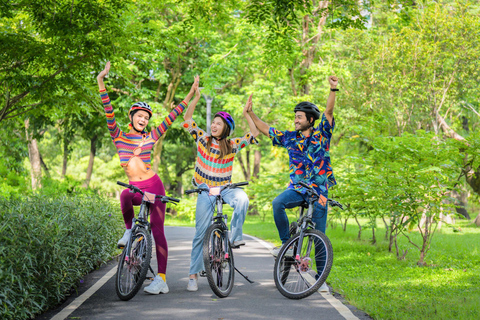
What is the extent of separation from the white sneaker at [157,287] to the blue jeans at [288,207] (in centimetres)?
149

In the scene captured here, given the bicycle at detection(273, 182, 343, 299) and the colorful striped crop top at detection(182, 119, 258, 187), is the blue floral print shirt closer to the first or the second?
the bicycle at detection(273, 182, 343, 299)

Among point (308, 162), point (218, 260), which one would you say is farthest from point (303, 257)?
point (308, 162)

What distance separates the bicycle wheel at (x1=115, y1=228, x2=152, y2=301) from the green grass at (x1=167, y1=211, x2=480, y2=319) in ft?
7.50

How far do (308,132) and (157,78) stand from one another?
19.3m

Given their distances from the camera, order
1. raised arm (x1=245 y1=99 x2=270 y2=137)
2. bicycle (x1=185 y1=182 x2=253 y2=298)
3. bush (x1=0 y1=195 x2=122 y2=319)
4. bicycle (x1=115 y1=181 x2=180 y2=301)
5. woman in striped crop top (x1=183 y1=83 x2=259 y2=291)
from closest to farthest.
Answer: bush (x1=0 y1=195 x2=122 y2=319), bicycle (x1=115 y1=181 x2=180 y2=301), bicycle (x1=185 y1=182 x2=253 y2=298), woman in striped crop top (x1=183 y1=83 x2=259 y2=291), raised arm (x1=245 y1=99 x2=270 y2=137)

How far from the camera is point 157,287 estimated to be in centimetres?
634

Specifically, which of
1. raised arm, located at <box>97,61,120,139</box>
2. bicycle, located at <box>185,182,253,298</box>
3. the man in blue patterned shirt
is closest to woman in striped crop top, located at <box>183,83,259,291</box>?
bicycle, located at <box>185,182,253,298</box>

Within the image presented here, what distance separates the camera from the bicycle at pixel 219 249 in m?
5.93

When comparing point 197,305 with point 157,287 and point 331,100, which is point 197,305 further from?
point 331,100

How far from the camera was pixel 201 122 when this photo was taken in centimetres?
2694

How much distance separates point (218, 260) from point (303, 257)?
0.92 metres

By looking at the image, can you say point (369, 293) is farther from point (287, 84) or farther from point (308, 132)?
point (287, 84)

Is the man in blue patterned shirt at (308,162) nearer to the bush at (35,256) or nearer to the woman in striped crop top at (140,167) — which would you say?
the woman in striped crop top at (140,167)

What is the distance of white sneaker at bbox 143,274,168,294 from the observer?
6.32 metres
